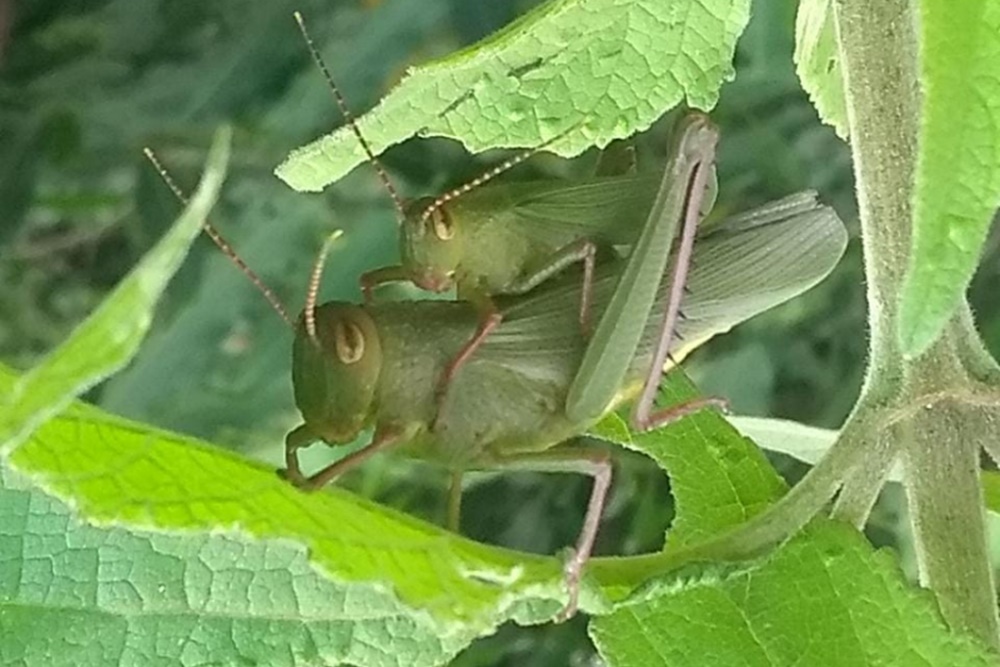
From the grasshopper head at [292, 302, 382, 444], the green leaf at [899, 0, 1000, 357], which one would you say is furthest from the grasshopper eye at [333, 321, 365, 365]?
the green leaf at [899, 0, 1000, 357]

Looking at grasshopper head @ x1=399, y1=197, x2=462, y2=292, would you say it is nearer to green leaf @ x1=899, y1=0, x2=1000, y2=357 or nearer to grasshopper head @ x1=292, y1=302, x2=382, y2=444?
grasshopper head @ x1=292, y1=302, x2=382, y2=444

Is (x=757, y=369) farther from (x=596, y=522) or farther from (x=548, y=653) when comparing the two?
(x=596, y=522)

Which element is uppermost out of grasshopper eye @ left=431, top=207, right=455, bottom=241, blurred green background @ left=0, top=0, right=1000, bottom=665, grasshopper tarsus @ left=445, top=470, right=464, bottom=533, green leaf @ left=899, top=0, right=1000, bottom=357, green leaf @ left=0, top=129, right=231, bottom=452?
green leaf @ left=0, top=129, right=231, bottom=452

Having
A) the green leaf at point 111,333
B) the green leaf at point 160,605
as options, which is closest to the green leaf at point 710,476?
the green leaf at point 160,605

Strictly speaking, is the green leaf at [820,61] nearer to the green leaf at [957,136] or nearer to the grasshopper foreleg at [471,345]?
the grasshopper foreleg at [471,345]

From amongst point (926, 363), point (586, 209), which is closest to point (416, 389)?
point (586, 209)

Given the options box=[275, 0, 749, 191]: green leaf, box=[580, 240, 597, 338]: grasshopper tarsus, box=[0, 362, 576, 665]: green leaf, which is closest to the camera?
box=[0, 362, 576, 665]: green leaf

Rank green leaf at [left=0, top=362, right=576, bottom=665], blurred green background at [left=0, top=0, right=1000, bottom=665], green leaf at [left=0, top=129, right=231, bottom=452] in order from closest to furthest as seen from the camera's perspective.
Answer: green leaf at [left=0, top=129, right=231, bottom=452]
green leaf at [left=0, top=362, right=576, bottom=665]
blurred green background at [left=0, top=0, right=1000, bottom=665]

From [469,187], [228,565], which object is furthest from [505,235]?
[228,565]
